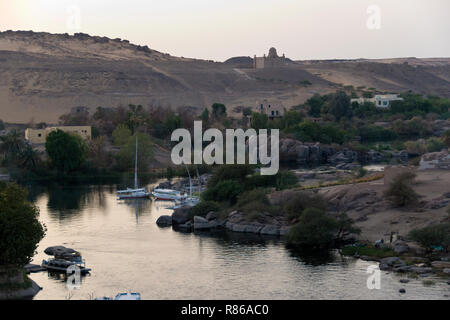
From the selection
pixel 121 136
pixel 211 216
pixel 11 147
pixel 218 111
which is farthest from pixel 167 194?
pixel 218 111

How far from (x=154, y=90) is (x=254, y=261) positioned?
64.3m

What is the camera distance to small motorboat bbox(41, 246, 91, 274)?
2475cm

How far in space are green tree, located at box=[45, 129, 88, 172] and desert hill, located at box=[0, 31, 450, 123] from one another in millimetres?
22119

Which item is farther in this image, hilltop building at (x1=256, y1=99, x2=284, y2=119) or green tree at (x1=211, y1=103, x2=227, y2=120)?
hilltop building at (x1=256, y1=99, x2=284, y2=119)

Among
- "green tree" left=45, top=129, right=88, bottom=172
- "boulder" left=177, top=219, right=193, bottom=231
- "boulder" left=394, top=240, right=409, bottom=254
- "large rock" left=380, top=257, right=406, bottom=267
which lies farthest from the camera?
"green tree" left=45, top=129, right=88, bottom=172

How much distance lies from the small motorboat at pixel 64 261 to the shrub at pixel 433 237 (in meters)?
10.5

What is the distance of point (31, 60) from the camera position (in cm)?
9338

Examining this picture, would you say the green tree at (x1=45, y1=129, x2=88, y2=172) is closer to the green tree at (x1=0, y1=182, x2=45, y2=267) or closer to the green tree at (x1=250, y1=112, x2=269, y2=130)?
the green tree at (x1=250, y1=112, x2=269, y2=130)

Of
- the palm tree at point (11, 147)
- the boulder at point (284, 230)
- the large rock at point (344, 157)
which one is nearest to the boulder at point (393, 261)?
the boulder at point (284, 230)

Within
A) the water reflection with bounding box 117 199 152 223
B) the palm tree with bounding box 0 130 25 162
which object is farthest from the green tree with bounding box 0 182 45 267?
the palm tree with bounding box 0 130 25 162

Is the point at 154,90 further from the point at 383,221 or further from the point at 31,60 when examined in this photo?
the point at 383,221

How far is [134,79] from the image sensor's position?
90.8 metres

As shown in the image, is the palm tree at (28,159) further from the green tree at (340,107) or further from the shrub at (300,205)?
the green tree at (340,107)
